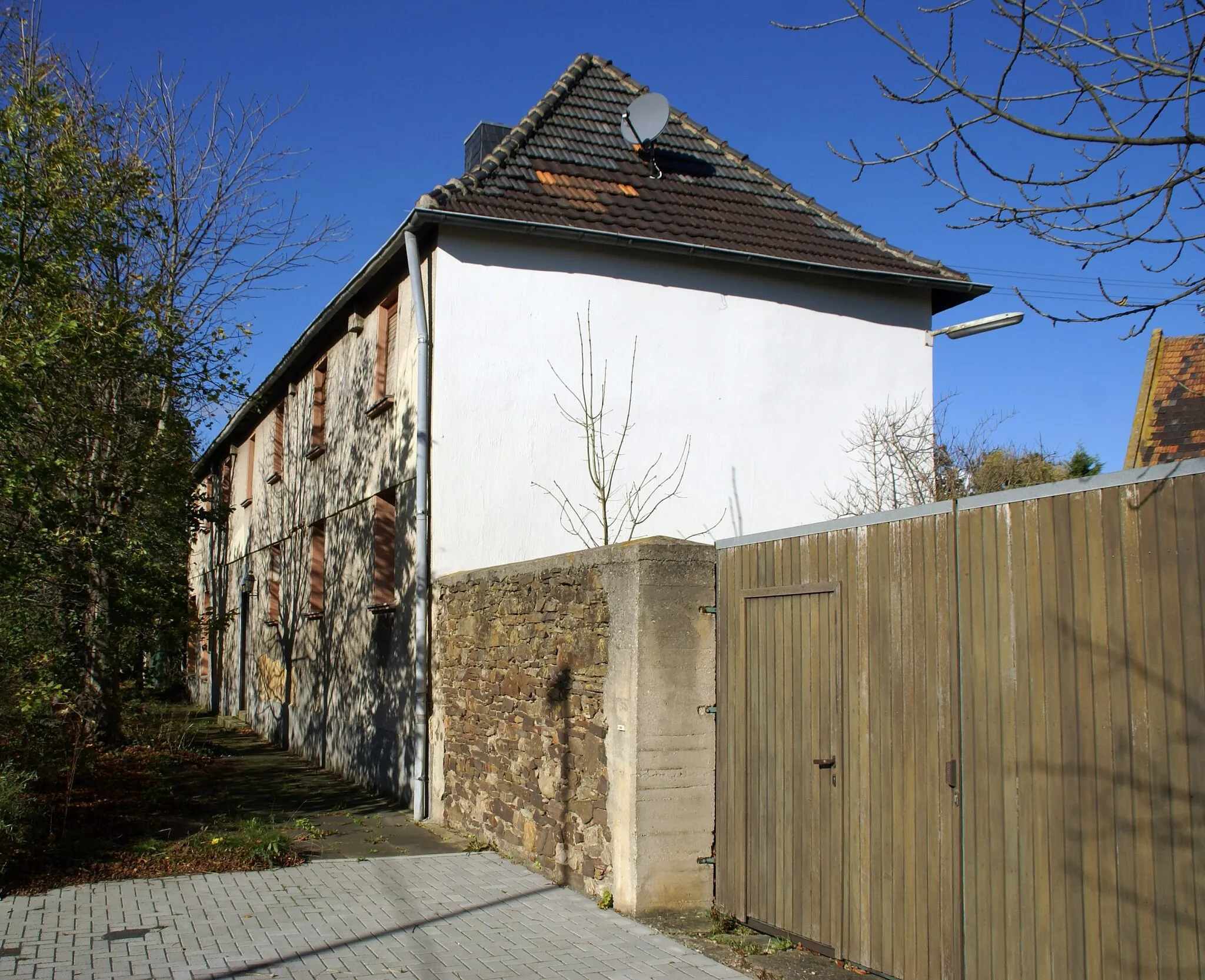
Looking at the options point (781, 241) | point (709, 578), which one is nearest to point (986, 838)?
point (709, 578)

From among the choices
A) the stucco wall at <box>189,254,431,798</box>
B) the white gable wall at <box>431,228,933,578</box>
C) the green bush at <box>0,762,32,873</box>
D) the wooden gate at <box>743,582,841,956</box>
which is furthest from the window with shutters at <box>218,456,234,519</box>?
the wooden gate at <box>743,582,841,956</box>

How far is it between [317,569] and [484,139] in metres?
6.49

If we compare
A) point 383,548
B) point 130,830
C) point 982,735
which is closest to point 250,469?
point 383,548

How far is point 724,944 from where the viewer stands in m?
6.30

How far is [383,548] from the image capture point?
42.3ft

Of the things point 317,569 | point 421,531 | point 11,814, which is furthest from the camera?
point 317,569

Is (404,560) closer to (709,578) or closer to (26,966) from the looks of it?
(709,578)

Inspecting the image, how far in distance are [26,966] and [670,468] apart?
8128 mm

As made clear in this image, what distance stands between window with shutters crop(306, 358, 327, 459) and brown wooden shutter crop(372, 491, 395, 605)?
3.39 m

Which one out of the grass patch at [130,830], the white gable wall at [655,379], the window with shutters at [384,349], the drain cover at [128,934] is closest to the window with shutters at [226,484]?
the window with shutters at [384,349]

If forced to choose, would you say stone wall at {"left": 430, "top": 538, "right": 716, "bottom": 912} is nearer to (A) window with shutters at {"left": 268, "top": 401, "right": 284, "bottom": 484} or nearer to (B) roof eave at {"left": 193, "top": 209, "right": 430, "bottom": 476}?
(B) roof eave at {"left": 193, "top": 209, "right": 430, "bottom": 476}

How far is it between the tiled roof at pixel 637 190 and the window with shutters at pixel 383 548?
3.49 m

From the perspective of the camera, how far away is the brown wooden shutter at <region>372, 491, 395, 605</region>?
42.0 feet

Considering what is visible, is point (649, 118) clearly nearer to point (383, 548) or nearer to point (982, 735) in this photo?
point (383, 548)
